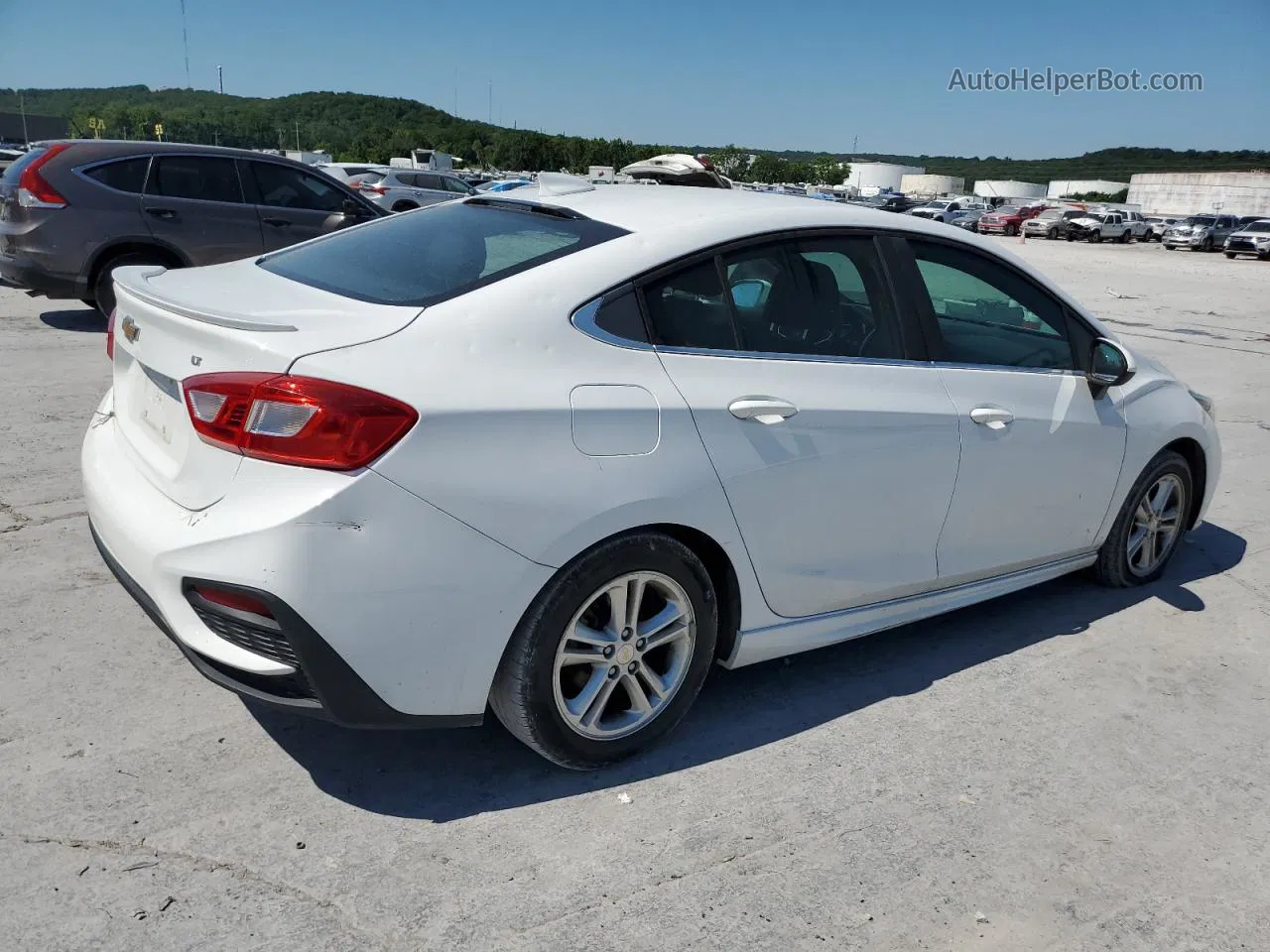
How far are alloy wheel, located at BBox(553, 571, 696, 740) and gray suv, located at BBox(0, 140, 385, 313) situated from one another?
6615mm

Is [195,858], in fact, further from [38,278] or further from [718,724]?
[38,278]

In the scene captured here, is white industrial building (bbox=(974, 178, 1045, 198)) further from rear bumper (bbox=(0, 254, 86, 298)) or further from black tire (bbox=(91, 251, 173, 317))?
rear bumper (bbox=(0, 254, 86, 298))

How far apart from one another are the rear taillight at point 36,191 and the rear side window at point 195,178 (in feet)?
2.31

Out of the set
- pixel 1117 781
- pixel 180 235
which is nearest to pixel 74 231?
pixel 180 235

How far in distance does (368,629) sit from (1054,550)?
2800mm

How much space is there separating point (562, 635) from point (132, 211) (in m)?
7.54

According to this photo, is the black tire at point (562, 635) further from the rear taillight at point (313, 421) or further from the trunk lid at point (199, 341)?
the trunk lid at point (199, 341)

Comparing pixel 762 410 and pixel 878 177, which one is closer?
pixel 762 410

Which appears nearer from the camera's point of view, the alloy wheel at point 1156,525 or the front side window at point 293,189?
the alloy wheel at point 1156,525

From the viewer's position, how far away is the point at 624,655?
9.37ft

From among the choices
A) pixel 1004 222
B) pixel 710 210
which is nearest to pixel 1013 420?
pixel 710 210

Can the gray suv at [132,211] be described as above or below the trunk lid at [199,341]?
below

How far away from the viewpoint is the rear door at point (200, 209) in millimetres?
8711

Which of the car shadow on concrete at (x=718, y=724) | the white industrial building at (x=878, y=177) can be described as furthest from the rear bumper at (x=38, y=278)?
the white industrial building at (x=878, y=177)
